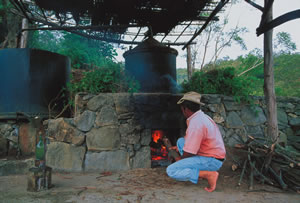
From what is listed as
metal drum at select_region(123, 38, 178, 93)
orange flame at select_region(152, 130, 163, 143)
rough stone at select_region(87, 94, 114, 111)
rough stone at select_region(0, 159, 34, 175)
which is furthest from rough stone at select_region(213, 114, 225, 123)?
rough stone at select_region(0, 159, 34, 175)

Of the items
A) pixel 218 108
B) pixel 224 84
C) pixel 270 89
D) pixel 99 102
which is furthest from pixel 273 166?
pixel 99 102

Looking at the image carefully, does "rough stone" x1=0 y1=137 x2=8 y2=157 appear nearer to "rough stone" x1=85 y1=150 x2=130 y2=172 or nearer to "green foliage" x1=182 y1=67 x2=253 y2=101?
"rough stone" x1=85 y1=150 x2=130 y2=172

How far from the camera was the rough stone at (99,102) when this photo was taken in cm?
436

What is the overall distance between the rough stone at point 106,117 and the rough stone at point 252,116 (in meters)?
2.86

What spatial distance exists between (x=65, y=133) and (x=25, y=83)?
1.58 meters

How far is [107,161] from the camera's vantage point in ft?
13.8

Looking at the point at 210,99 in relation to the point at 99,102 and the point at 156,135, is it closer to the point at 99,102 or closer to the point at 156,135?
the point at 156,135

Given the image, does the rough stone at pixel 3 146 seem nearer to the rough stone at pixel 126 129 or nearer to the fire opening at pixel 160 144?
the rough stone at pixel 126 129

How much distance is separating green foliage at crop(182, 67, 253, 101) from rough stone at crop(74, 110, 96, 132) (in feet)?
7.95

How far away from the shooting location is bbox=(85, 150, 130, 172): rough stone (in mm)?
4191

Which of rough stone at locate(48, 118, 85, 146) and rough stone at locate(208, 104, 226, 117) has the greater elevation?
rough stone at locate(208, 104, 226, 117)

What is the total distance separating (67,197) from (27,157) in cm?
233

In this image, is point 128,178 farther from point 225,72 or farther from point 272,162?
point 225,72

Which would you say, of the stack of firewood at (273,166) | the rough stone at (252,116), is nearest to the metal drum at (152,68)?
the rough stone at (252,116)
